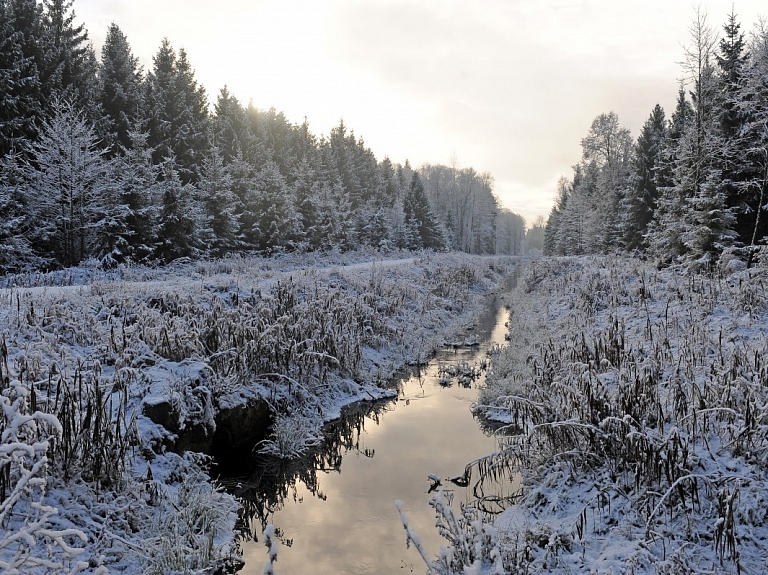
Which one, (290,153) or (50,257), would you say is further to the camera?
(290,153)

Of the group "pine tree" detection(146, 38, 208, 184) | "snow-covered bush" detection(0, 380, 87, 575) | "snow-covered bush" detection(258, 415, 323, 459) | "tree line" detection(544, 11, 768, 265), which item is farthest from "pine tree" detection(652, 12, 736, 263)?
"pine tree" detection(146, 38, 208, 184)

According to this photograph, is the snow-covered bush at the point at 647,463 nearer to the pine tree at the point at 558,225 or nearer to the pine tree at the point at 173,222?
the pine tree at the point at 173,222

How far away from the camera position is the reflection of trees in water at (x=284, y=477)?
5.49 m

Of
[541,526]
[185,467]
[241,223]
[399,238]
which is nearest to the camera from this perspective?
[541,526]

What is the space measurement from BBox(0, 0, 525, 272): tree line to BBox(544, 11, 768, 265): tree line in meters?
19.6

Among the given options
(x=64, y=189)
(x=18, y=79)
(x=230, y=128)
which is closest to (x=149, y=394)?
(x=64, y=189)

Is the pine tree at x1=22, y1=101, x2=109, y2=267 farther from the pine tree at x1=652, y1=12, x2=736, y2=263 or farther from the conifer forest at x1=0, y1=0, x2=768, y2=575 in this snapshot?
the pine tree at x1=652, y1=12, x2=736, y2=263

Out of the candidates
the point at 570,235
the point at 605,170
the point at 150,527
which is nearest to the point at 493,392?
the point at 150,527

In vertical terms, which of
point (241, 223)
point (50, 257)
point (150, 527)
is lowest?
point (150, 527)

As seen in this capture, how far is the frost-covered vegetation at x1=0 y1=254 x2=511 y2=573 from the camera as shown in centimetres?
395

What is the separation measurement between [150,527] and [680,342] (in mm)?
7123

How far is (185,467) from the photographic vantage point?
572 centimetres

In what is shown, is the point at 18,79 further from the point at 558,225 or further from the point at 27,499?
the point at 558,225

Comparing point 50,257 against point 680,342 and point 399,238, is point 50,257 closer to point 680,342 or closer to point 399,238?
point 680,342
